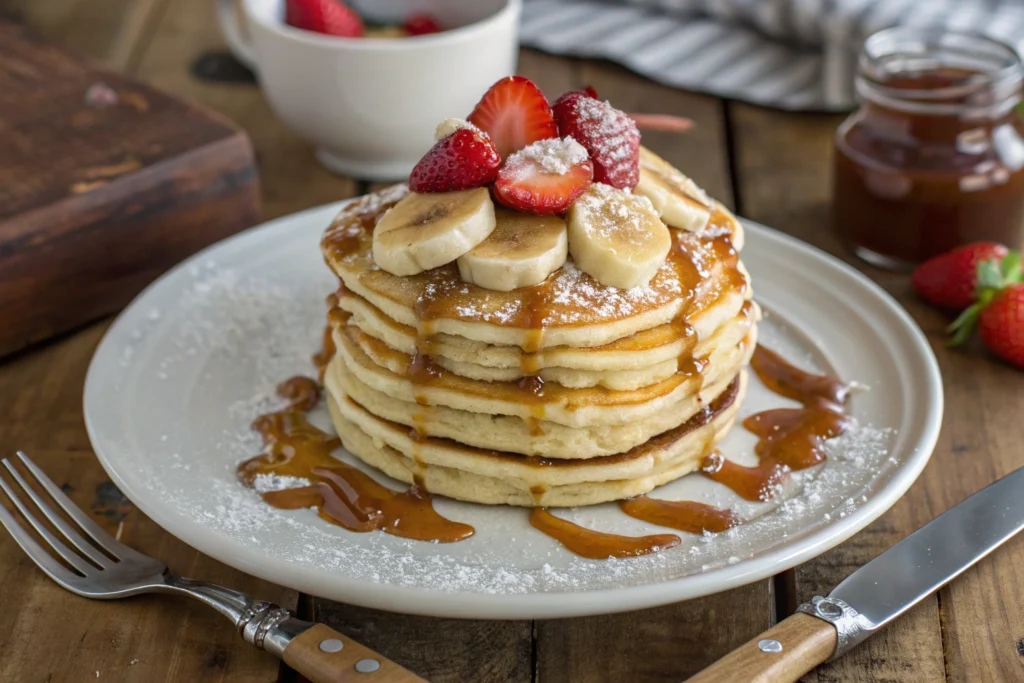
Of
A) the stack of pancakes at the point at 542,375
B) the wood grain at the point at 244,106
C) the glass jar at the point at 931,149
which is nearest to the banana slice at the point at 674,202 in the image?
the stack of pancakes at the point at 542,375

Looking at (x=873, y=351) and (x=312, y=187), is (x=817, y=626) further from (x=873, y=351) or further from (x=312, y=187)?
(x=312, y=187)

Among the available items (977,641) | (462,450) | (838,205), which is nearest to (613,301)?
(462,450)

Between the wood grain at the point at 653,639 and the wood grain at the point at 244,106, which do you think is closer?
the wood grain at the point at 653,639

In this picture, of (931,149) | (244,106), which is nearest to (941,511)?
(931,149)

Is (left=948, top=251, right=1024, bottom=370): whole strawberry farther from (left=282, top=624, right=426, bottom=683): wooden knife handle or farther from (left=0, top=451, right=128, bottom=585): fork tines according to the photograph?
(left=0, top=451, right=128, bottom=585): fork tines

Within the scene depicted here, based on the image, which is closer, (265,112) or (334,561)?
(334,561)

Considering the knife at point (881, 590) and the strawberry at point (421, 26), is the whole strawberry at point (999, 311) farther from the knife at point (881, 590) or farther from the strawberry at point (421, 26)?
the strawberry at point (421, 26)

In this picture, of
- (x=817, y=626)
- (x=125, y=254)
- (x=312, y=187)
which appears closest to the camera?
(x=817, y=626)
